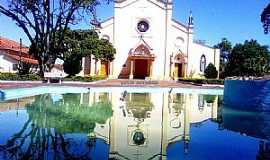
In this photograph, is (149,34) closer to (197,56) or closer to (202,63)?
(197,56)

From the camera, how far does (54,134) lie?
9.59 m

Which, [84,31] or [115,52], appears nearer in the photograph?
[84,31]

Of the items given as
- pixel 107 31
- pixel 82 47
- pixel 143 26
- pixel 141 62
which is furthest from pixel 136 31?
pixel 82 47

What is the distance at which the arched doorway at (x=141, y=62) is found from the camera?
4497cm

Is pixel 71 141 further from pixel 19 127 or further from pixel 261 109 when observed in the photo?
pixel 261 109

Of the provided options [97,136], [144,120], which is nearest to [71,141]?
[97,136]

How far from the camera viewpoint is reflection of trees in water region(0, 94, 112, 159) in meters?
7.37

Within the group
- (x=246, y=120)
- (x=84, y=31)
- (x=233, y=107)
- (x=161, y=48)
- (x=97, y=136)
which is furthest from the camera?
(x=161, y=48)

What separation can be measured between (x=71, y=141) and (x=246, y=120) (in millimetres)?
7668

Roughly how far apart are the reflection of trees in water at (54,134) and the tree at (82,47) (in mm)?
22165

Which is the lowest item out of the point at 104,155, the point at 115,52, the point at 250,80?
the point at 104,155

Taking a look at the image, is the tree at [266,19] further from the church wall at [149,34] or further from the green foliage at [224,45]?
the green foliage at [224,45]

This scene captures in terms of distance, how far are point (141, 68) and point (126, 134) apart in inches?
1440

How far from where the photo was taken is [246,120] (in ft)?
46.4
